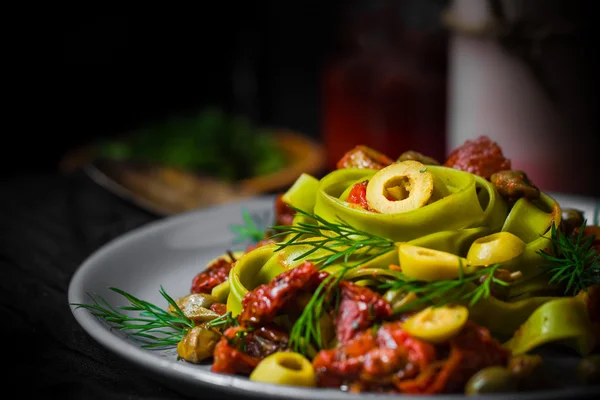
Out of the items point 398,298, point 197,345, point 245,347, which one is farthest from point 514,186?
point 197,345

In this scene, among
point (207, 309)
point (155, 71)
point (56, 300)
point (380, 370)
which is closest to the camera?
point (380, 370)

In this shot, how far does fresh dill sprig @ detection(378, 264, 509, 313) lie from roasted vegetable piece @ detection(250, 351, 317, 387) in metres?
0.36

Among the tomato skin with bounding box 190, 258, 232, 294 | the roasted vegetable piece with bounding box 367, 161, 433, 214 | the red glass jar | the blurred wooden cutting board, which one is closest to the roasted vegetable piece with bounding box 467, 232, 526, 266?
the roasted vegetable piece with bounding box 367, 161, 433, 214

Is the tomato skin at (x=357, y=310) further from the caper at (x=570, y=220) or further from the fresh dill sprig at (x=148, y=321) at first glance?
the caper at (x=570, y=220)

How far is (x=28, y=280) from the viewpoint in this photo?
375cm

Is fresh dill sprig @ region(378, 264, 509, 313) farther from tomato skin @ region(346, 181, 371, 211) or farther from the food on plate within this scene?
tomato skin @ region(346, 181, 371, 211)

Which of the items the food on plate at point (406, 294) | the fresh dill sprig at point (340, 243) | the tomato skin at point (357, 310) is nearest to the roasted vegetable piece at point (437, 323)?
the food on plate at point (406, 294)

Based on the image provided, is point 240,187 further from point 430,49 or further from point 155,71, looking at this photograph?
point 155,71

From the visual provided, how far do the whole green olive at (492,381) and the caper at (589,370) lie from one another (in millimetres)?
211

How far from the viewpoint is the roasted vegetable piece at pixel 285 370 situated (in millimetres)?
2268

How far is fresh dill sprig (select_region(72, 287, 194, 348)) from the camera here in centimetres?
275

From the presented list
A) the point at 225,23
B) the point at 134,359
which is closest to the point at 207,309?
the point at 134,359

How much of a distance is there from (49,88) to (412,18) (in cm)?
405

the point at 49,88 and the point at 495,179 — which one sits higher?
the point at 495,179
